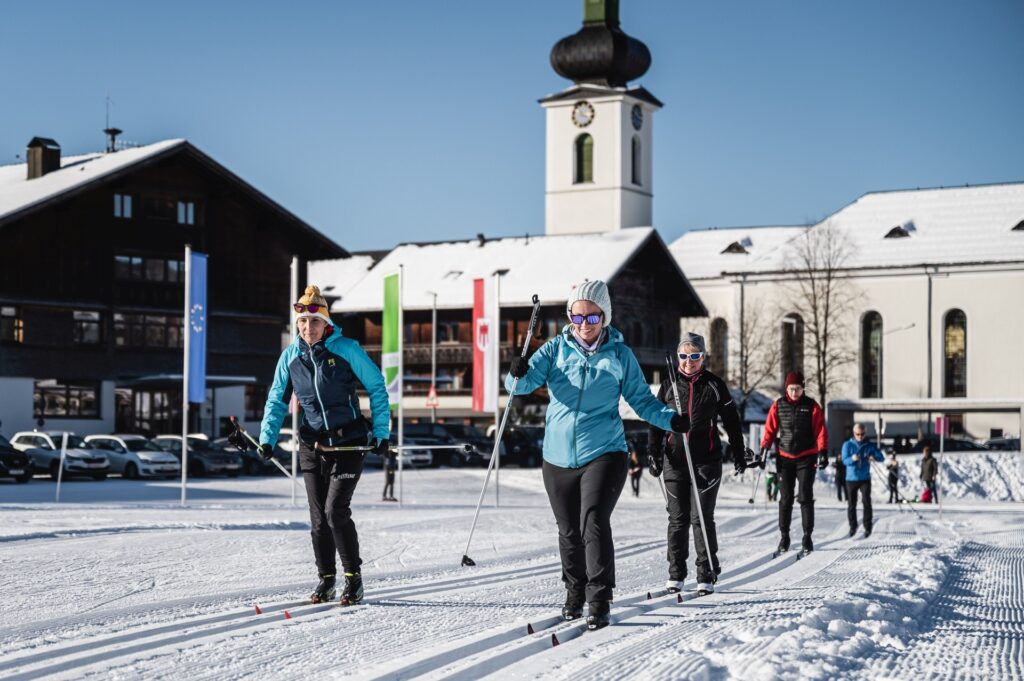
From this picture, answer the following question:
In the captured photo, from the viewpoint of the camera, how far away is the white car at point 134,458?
41062mm

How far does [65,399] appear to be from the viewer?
5262 cm

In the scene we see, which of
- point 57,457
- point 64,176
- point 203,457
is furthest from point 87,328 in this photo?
point 57,457

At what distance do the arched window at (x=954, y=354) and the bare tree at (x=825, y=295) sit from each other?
178 inches

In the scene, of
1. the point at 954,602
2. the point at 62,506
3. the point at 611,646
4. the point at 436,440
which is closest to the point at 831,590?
the point at 954,602

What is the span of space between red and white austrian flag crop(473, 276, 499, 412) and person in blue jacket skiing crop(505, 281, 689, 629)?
21.9m

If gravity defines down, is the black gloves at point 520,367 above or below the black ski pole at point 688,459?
above

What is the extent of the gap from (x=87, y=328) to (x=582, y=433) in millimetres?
47048

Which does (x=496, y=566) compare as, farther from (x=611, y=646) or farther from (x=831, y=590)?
(x=611, y=646)

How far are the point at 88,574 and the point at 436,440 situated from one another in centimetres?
4074

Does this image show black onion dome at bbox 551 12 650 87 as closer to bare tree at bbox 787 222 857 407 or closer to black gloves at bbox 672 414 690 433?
bare tree at bbox 787 222 857 407

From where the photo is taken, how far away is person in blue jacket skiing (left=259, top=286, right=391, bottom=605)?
31.1 ft

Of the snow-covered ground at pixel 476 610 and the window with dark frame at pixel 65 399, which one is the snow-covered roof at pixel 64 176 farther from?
the snow-covered ground at pixel 476 610

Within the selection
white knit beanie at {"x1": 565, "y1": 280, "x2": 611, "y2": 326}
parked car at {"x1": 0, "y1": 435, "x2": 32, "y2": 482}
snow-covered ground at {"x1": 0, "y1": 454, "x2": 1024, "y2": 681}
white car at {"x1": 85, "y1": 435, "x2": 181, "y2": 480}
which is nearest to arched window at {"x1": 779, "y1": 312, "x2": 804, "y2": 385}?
white car at {"x1": 85, "y1": 435, "x2": 181, "y2": 480}

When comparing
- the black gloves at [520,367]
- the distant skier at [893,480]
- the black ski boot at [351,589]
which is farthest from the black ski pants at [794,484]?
the distant skier at [893,480]
